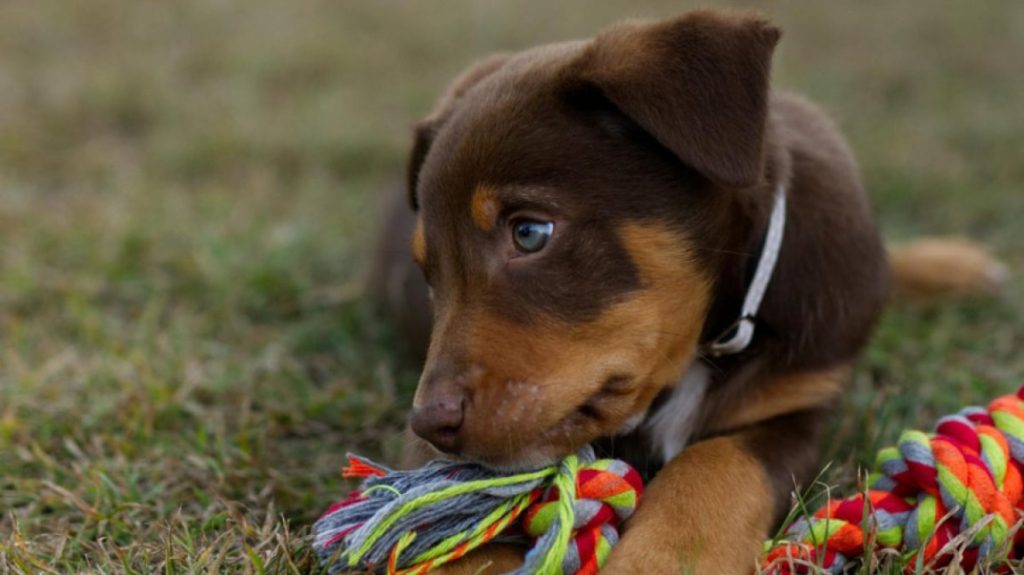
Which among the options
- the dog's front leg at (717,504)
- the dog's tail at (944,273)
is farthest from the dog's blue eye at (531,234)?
the dog's tail at (944,273)

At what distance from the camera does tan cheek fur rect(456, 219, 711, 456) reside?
2.38 metres

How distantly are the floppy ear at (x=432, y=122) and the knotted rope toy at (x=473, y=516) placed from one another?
971mm

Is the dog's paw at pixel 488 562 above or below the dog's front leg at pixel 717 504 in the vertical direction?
below

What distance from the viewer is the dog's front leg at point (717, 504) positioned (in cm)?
232

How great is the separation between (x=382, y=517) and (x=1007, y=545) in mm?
1351

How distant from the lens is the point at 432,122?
10.3ft

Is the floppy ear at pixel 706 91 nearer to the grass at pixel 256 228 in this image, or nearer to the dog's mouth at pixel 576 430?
the dog's mouth at pixel 576 430

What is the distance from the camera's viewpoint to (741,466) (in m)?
2.63

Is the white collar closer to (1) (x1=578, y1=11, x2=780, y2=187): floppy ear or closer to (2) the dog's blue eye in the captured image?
(1) (x1=578, y1=11, x2=780, y2=187): floppy ear

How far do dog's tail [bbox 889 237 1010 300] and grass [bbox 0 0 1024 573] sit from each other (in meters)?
0.08

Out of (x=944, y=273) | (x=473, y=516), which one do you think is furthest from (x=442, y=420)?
(x=944, y=273)

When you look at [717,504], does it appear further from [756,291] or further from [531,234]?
[531,234]

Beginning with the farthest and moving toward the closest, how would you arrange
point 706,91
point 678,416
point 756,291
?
1. point 678,416
2. point 756,291
3. point 706,91

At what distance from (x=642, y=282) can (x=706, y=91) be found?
47cm
